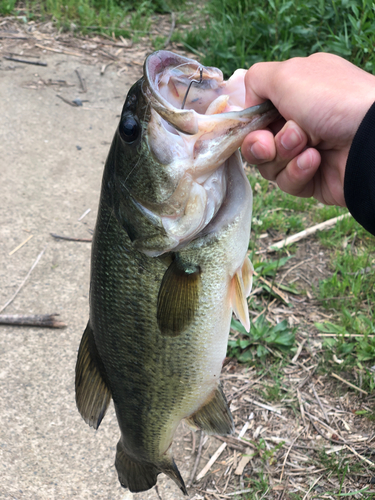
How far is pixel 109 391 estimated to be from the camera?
5.57 ft

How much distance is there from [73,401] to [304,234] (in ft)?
6.29

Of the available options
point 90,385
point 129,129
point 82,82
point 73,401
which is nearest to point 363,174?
point 129,129

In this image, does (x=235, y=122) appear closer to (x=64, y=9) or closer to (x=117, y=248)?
(x=117, y=248)

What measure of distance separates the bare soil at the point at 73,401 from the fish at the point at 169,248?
0.77 metres

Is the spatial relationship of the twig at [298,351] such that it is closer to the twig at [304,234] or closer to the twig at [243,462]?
the twig at [243,462]

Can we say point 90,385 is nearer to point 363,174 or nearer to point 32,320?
point 363,174

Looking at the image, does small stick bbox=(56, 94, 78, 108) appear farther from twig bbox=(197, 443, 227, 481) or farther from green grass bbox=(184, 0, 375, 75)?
twig bbox=(197, 443, 227, 481)

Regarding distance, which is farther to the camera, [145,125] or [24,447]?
[24,447]

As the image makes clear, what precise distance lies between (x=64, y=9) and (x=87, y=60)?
3.66ft

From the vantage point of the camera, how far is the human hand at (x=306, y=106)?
142 cm

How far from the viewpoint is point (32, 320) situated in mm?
2973

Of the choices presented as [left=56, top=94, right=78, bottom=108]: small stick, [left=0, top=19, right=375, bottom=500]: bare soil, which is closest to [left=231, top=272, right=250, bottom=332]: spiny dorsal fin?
[left=0, top=19, right=375, bottom=500]: bare soil

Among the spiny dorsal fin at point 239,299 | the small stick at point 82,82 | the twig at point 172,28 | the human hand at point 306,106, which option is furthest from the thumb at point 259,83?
the twig at point 172,28

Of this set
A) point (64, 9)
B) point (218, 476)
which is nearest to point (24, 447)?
point (218, 476)
